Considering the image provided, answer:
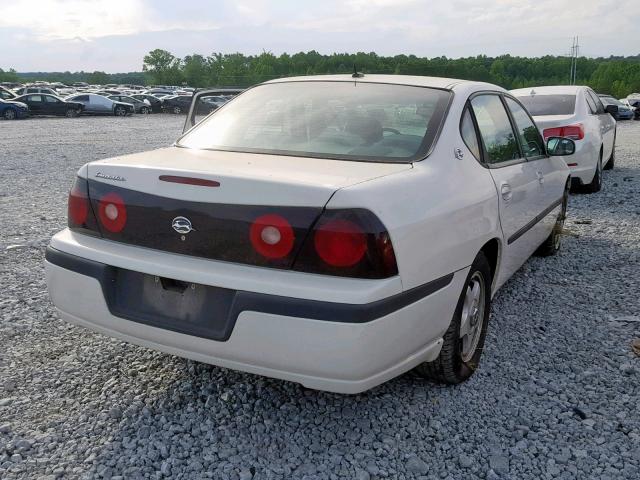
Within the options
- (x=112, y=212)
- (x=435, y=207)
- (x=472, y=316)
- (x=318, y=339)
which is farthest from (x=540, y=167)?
(x=112, y=212)

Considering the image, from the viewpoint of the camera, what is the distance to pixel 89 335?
3713 millimetres

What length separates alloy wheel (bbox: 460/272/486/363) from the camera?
10.4 feet

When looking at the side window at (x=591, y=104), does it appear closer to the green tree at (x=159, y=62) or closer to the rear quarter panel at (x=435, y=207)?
the rear quarter panel at (x=435, y=207)

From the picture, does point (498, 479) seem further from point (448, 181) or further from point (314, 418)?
point (448, 181)

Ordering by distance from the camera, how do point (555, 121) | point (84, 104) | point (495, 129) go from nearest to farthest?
point (495, 129) < point (555, 121) < point (84, 104)

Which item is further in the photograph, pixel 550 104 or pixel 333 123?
pixel 550 104

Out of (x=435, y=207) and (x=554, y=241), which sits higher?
(x=435, y=207)

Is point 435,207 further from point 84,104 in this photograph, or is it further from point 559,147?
point 84,104

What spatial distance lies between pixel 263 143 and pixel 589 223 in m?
5.10

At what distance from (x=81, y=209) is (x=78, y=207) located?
0.09 feet

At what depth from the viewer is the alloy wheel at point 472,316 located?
3168mm

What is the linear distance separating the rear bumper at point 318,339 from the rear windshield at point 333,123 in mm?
776

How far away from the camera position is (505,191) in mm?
3512

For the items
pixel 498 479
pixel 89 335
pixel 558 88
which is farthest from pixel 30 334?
pixel 558 88
